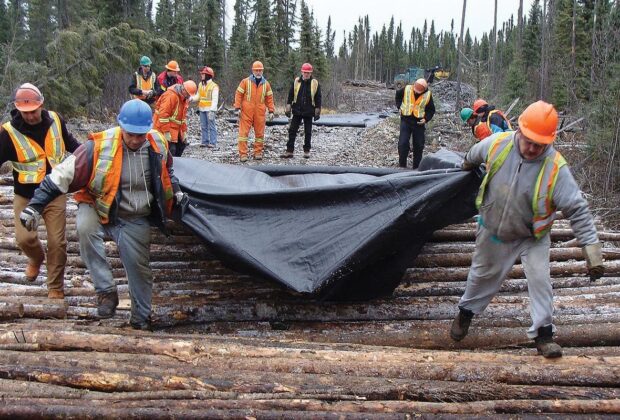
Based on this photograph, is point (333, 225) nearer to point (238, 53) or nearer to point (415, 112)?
point (415, 112)

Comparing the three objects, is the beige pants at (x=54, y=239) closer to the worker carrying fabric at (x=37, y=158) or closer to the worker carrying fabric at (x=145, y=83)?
the worker carrying fabric at (x=37, y=158)

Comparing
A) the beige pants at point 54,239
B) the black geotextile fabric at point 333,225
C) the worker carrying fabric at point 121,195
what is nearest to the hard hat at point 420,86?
the black geotextile fabric at point 333,225

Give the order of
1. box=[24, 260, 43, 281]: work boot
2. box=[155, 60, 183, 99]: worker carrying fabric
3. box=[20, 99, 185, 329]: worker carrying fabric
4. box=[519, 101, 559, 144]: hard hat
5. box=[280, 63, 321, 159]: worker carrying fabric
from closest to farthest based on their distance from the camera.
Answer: box=[519, 101, 559, 144]: hard hat, box=[20, 99, 185, 329]: worker carrying fabric, box=[24, 260, 43, 281]: work boot, box=[155, 60, 183, 99]: worker carrying fabric, box=[280, 63, 321, 159]: worker carrying fabric

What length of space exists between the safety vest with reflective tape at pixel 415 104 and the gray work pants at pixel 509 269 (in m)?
6.38

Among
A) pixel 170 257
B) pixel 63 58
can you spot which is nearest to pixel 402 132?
pixel 170 257

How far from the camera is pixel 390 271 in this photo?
179 inches

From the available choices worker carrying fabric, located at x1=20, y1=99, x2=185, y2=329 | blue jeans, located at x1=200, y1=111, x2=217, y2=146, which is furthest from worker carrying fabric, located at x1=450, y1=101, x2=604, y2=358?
blue jeans, located at x1=200, y1=111, x2=217, y2=146

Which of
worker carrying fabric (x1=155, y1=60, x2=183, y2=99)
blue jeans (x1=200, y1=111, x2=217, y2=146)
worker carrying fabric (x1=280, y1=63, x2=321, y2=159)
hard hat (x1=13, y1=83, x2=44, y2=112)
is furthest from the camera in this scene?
blue jeans (x1=200, y1=111, x2=217, y2=146)

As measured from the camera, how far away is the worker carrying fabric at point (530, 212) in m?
3.52

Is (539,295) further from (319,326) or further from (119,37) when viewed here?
(119,37)

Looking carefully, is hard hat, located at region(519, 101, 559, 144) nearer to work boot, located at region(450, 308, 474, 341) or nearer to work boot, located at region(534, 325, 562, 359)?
work boot, located at region(534, 325, 562, 359)

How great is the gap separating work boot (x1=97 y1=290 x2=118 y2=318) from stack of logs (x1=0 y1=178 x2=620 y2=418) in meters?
0.07

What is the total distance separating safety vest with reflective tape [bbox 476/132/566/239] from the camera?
360 cm

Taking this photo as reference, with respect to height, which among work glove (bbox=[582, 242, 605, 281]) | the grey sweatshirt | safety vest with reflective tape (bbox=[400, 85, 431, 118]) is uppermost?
safety vest with reflective tape (bbox=[400, 85, 431, 118])
